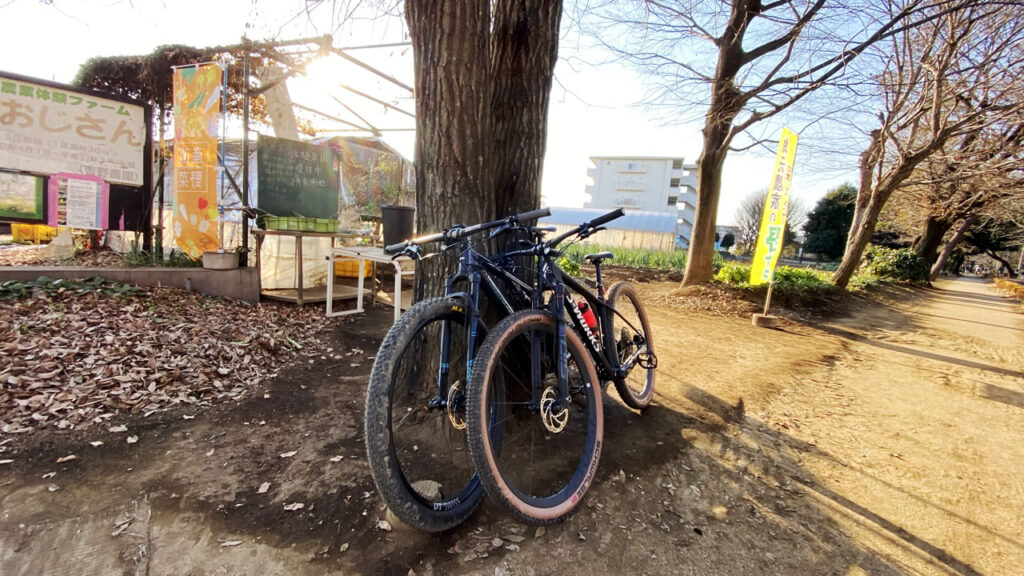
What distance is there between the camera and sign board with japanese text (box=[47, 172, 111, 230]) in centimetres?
457

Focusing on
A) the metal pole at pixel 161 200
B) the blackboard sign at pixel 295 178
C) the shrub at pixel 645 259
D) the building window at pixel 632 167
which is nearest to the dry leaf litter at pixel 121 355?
the metal pole at pixel 161 200

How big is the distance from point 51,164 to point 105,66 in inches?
156

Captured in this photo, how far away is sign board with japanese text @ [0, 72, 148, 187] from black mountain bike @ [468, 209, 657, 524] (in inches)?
215

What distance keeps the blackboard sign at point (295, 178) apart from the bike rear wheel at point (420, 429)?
173 inches

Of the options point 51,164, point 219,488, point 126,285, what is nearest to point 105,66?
point 51,164

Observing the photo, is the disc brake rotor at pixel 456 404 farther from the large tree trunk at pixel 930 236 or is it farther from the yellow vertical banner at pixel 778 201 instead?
the large tree trunk at pixel 930 236

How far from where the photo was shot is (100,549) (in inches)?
62.7

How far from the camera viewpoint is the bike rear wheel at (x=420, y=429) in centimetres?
153

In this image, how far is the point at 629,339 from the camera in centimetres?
309

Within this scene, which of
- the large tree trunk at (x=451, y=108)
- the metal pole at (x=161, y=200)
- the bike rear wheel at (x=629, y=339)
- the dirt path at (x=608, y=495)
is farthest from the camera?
the metal pole at (x=161, y=200)

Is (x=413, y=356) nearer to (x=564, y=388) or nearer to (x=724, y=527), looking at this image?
(x=564, y=388)

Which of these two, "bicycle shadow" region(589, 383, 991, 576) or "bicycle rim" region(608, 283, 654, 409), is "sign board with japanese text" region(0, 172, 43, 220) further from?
"bicycle shadow" region(589, 383, 991, 576)

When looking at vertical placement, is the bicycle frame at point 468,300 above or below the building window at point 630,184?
below

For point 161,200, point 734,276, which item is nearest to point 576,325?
point 161,200
